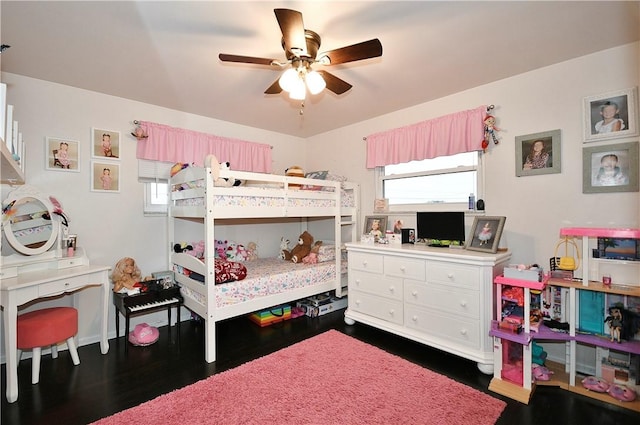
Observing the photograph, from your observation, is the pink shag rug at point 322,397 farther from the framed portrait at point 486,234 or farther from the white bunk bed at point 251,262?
the framed portrait at point 486,234

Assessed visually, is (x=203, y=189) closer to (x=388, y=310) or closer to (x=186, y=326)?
(x=186, y=326)

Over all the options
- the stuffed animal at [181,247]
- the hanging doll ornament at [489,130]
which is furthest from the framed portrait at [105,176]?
the hanging doll ornament at [489,130]

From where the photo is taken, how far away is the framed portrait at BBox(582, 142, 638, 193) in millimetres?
2223

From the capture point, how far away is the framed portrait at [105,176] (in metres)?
3.04

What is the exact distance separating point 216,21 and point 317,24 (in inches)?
25.5

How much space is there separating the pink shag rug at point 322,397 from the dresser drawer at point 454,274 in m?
0.74

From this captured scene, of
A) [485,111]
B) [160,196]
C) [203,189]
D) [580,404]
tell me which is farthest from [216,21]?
[580,404]

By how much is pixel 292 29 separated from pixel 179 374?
263 cm

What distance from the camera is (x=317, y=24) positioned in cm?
197

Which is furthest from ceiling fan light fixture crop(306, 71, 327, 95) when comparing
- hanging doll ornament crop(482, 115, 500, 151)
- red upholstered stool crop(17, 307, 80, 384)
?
red upholstered stool crop(17, 307, 80, 384)

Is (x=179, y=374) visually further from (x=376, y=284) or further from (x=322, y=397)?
(x=376, y=284)

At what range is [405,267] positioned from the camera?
287 cm

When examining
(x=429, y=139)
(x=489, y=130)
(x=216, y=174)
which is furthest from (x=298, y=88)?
(x=489, y=130)

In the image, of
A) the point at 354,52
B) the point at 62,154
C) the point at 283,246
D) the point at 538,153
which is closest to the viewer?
the point at 354,52
